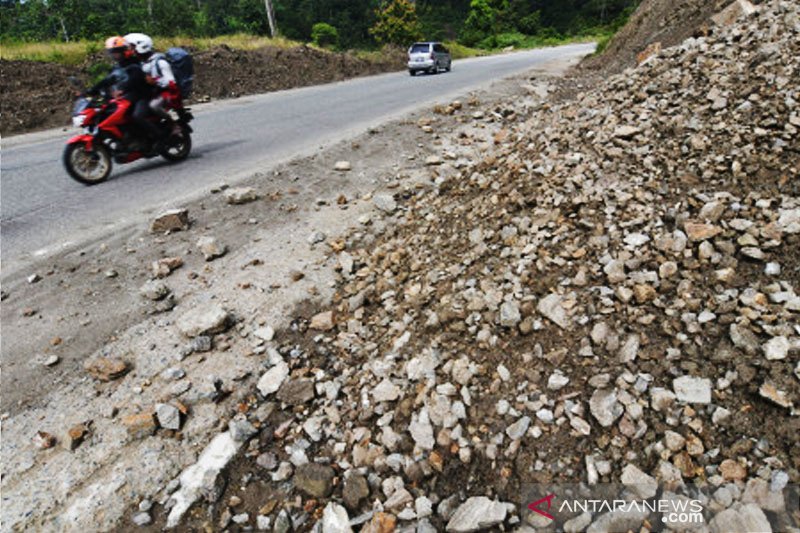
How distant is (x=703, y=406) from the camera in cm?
215

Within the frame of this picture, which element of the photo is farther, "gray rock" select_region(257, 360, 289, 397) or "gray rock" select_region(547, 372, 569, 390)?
"gray rock" select_region(257, 360, 289, 397)

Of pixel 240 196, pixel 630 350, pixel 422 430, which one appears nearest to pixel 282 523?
pixel 422 430

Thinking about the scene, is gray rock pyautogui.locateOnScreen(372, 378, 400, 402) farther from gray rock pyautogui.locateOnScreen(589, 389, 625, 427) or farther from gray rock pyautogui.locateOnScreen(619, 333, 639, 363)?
gray rock pyautogui.locateOnScreen(619, 333, 639, 363)

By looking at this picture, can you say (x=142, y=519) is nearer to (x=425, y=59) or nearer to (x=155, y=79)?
(x=155, y=79)

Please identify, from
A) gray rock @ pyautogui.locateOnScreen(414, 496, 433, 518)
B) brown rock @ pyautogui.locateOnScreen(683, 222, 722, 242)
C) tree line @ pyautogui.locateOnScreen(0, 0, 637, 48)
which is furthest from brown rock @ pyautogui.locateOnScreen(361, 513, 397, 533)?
tree line @ pyautogui.locateOnScreen(0, 0, 637, 48)

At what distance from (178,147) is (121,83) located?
1.20 m

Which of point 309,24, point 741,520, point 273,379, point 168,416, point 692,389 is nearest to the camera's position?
point 741,520

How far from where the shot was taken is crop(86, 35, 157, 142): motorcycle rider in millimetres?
6736

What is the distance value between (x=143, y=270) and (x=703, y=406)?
446 cm

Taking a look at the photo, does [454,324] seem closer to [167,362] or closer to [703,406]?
[703,406]

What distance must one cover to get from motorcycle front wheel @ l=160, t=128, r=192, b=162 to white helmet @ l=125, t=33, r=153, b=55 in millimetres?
1232

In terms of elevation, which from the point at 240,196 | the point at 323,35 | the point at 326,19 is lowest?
the point at 240,196

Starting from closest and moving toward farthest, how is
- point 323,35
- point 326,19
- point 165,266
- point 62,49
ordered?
point 165,266 < point 62,49 < point 323,35 < point 326,19

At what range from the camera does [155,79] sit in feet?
23.5
